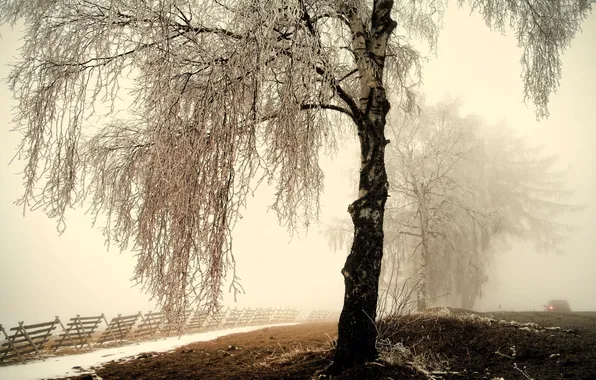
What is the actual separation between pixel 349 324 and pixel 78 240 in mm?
56054

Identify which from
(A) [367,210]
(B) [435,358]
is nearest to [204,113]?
(A) [367,210]

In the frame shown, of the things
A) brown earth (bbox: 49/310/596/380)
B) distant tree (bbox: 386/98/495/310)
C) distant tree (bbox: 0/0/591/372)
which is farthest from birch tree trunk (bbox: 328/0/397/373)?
distant tree (bbox: 386/98/495/310)

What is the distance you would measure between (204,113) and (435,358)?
13.1ft

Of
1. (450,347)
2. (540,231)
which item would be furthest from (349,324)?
(540,231)

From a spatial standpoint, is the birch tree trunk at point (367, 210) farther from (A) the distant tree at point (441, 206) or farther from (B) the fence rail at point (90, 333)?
(A) the distant tree at point (441, 206)

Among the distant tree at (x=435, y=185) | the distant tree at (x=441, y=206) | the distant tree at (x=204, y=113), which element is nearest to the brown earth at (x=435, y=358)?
the distant tree at (x=204, y=113)

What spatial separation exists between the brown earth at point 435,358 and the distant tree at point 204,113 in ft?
1.98

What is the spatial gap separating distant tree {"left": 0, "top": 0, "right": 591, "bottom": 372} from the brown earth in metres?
0.60

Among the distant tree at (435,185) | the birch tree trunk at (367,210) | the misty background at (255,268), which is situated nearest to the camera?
the birch tree trunk at (367,210)

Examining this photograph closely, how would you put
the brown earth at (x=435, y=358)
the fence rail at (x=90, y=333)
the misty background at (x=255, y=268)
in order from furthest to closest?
the misty background at (x=255, y=268) < the brown earth at (x=435, y=358) < the fence rail at (x=90, y=333)

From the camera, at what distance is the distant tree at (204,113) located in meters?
2.58

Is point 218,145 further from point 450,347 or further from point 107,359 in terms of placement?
point 107,359

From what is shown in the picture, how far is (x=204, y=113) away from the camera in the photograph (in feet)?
8.70

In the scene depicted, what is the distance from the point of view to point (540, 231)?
717 inches
